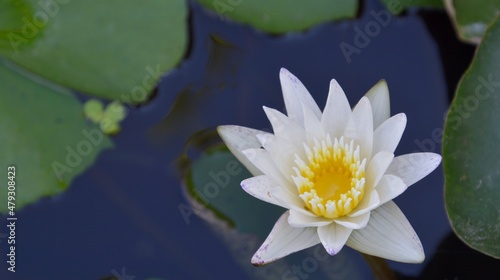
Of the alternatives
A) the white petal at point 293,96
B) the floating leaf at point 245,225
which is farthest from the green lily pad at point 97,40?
the white petal at point 293,96

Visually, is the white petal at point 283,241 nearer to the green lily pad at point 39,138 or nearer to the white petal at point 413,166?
the white petal at point 413,166

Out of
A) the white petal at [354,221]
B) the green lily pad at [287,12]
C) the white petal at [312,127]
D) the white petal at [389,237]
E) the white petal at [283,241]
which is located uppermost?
the green lily pad at [287,12]

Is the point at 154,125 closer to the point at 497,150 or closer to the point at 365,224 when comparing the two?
the point at 365,224

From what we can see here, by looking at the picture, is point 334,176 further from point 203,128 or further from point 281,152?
point 203,128

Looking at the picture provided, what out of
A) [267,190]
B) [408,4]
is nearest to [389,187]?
[267,190]

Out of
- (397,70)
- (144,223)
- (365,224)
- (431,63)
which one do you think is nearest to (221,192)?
(144,223)

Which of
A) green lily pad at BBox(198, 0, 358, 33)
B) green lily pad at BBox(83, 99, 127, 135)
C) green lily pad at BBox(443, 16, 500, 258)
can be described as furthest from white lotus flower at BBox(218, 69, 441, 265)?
green lily pad at BBox(83, 99, 127, 135)

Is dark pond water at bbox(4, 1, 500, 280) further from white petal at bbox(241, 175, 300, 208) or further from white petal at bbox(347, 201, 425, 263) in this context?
white petal at bbox(241, 175, 300, 208)
